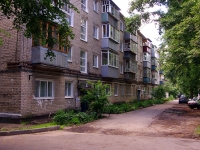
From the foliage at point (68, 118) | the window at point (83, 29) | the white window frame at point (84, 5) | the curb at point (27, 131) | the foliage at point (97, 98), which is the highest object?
the white window frame at point (84, 5)

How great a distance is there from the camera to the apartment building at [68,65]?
1400cm

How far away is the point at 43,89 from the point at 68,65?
3339 mm

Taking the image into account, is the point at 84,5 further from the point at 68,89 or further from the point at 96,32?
the point at 68,89

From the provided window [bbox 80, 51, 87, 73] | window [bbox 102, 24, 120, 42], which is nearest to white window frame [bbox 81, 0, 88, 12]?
window [bbox 102, 24, 120, 42]

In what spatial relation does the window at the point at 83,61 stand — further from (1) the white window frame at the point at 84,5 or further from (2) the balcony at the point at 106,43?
(1) the white window frame at the point at 84,5

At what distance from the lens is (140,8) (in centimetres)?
2331

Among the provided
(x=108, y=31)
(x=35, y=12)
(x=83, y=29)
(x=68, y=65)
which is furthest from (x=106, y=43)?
(x=35, y=12)

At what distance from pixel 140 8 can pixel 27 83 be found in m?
14.2

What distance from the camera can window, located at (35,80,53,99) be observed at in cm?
1512

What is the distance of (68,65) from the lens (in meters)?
18.3

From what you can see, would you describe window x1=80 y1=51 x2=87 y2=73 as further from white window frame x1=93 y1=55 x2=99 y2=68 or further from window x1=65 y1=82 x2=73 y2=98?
window x1=65 y1=82 x2=73 y2=98

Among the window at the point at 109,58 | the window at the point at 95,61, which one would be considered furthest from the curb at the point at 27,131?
the window at the point at 109,58

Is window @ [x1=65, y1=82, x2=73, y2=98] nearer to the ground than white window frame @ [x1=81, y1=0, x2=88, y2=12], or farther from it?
nearer to the ground

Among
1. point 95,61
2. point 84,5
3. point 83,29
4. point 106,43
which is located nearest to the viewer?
point 83,29
